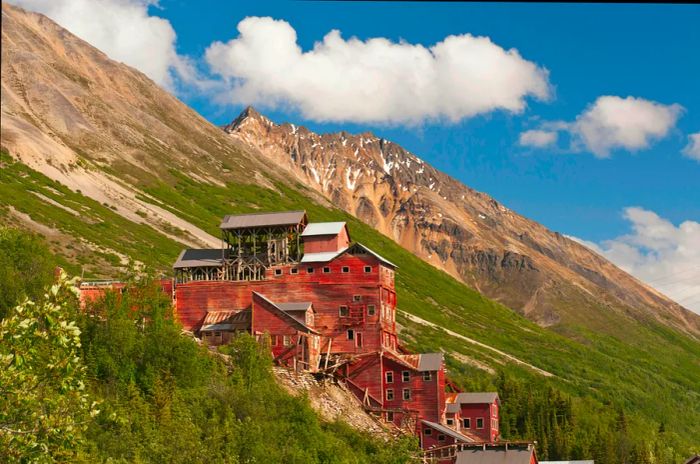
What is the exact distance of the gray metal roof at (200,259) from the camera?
110 m

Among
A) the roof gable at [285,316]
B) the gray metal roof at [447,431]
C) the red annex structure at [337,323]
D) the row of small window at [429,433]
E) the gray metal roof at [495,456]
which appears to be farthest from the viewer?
the red annex structure at [337,323]

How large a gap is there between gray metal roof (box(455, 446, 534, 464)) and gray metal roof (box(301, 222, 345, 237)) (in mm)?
26531

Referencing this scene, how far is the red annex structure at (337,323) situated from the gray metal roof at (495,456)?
0.93m

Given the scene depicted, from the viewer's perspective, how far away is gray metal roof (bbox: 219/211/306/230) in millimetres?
106688

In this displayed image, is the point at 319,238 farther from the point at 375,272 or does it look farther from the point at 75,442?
the point at 75,442

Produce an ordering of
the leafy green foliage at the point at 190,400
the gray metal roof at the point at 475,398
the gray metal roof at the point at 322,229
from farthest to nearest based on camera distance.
Answer: the gray metal roof at the point at 475,398, the gray metal roof at the point at 322,229, the leafy green foliage at the point at 190,400

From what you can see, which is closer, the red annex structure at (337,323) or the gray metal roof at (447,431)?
the gray metal roof at (447,431)

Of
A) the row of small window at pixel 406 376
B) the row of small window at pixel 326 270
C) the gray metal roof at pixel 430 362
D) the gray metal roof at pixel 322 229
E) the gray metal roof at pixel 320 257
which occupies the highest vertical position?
the gray metal roof at pixel 322 229

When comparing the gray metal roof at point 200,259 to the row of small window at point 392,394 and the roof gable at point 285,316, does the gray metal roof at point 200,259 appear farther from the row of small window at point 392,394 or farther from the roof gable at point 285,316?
the row of small window at point 392,394

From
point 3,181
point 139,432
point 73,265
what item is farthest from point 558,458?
point 3,181

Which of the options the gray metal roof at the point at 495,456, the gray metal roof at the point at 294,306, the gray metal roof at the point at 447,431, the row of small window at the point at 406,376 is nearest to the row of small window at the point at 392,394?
the row of small window at the point at 406,376

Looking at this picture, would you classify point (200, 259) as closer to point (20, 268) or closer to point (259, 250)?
point (259, 250)

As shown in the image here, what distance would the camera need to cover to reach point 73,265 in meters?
154

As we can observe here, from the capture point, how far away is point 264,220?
10831cm
